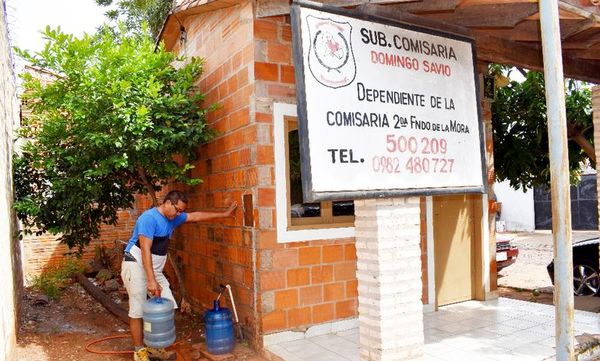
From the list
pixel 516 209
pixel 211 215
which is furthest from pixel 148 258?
pixel 516 209

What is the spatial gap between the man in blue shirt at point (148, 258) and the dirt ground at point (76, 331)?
481 millimetres

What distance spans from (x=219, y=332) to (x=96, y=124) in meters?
3.05

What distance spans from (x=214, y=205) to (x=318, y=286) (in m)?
1.97

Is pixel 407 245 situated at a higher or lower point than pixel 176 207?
lower

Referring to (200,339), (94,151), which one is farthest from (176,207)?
(200,339)

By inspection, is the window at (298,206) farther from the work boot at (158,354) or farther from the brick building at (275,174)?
the work boot at (158,354)

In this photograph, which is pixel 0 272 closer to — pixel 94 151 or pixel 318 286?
pixel 94 151

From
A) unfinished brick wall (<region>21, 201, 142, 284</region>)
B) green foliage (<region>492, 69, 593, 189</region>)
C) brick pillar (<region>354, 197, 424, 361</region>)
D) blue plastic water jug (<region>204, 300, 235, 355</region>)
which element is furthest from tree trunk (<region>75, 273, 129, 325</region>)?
green foliage (<region>492, 69, 593, 189</region>)

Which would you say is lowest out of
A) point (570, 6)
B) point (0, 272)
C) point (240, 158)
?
point (0, 272)

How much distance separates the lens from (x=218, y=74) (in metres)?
6.36

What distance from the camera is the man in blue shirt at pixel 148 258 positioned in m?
5.37

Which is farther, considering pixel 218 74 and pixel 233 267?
pixel 218 74

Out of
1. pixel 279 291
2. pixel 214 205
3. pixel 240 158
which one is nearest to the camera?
pixel 279 291

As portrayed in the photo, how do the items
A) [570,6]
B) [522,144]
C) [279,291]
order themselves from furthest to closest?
[522,144]
[279,291]
[570,6]
